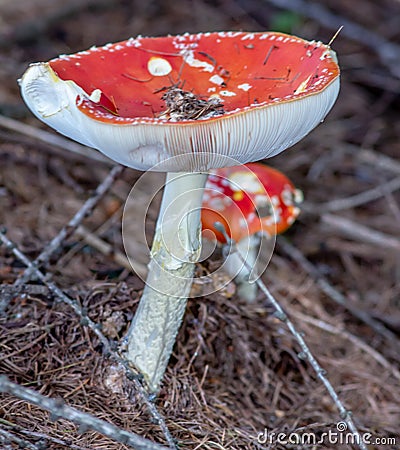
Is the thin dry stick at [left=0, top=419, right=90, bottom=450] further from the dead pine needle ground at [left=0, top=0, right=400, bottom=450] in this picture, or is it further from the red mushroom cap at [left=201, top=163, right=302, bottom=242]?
the red mushroom cap at [left=201, top=163, right=302, bottom=242]

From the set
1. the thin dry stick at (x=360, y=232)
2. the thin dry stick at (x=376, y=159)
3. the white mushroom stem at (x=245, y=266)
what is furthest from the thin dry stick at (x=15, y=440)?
the thin dry stick at (x=376, y=159)

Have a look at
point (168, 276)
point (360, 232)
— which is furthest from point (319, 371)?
point (360, 232)

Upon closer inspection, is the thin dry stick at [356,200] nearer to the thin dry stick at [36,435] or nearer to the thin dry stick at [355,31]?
the thin dry stick at [355,31]

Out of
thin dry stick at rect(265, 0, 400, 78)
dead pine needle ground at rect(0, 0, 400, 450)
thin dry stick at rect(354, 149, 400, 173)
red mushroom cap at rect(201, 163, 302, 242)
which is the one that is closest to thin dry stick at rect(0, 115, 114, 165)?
dead pine needle ground at rect(0, 0, 400, 450)

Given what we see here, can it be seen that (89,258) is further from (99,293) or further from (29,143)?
(29,143)

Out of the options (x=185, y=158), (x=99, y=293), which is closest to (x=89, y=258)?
(x=99, y=293)

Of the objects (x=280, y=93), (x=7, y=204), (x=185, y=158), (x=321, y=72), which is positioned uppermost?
(x=321, y=72)

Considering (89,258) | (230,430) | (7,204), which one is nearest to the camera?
(230,430)
